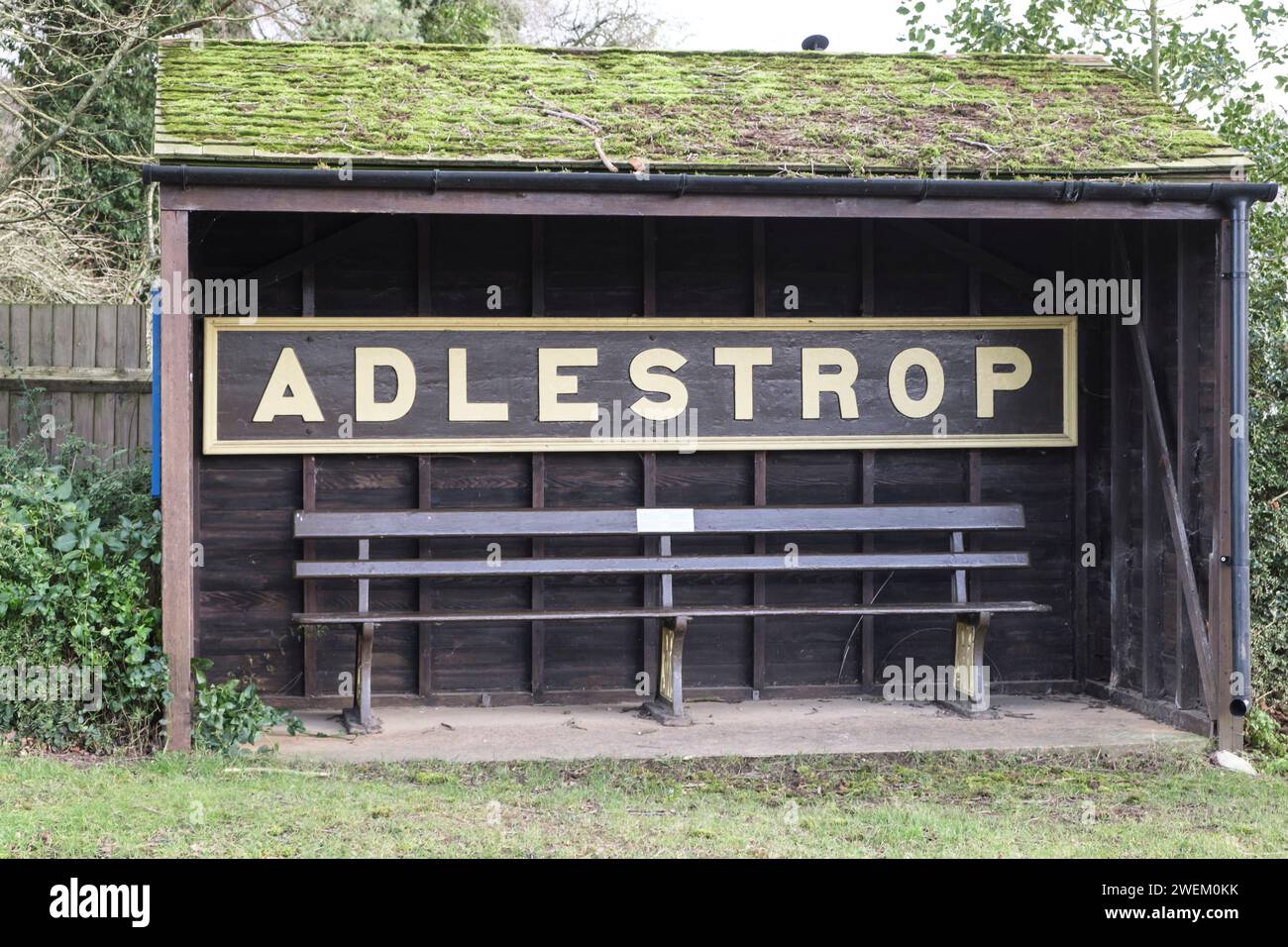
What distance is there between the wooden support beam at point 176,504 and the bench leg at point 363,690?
99 cm

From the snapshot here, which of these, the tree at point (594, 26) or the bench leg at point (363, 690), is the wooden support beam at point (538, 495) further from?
the tree at point (594, 26)

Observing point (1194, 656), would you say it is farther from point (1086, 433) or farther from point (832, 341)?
point (832, 341)

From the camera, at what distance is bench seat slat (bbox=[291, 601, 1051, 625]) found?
7254 millimetres

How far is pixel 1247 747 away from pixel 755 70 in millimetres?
Answer: 4958

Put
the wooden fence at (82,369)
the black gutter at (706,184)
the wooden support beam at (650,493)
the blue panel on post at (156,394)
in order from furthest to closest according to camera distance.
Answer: the wooden fence at (82,369)
the wooden support beam at (650,493)
the blue panel on post at (156,394)
the black gutter at (706,184)

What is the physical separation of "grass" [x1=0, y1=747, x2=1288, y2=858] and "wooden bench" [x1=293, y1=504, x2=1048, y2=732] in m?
1.00

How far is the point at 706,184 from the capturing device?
21.7 ft

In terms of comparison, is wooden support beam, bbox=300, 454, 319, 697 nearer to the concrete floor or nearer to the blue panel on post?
the concrete floor

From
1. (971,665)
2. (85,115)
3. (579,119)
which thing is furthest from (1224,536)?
(85,115)

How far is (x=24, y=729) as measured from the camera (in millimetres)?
6457

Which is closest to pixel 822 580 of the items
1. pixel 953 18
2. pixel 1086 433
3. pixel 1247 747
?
pixel 1086 433

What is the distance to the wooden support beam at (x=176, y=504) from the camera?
6.38 metres
